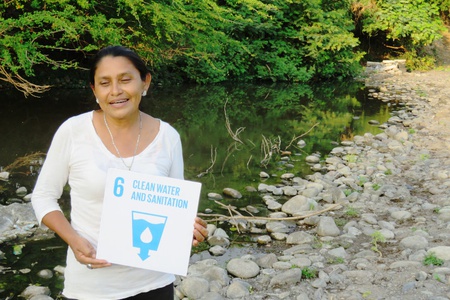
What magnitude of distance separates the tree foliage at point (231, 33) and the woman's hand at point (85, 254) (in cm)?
590

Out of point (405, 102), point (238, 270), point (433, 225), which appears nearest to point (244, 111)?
point (405, 102)

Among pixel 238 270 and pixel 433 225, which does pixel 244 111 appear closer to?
pixel 433 225

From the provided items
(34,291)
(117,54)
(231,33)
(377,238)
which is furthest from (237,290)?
(231,33)

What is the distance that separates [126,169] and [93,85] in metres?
0.33

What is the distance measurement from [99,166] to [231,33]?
46.4ft

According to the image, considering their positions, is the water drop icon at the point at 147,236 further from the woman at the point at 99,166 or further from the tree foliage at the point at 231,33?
the tree foliage at the point at 231,33

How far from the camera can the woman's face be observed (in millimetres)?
1863

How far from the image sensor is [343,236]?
16.0ft

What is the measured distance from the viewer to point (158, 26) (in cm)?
922

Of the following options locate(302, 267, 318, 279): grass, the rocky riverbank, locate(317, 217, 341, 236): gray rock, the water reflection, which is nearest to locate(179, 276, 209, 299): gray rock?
the rocky riverbank

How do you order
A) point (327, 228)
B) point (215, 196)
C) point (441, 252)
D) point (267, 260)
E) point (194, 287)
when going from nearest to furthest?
point (194, 287) → point (441, 252) → point (267, 260) → point (327, 228) → point (215, 196)

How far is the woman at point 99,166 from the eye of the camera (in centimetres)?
183

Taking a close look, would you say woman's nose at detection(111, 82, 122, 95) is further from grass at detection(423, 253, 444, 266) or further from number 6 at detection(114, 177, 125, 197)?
grass at detection(423, 253, 444, 266)

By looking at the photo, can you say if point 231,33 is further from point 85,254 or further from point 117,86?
point 85,254
